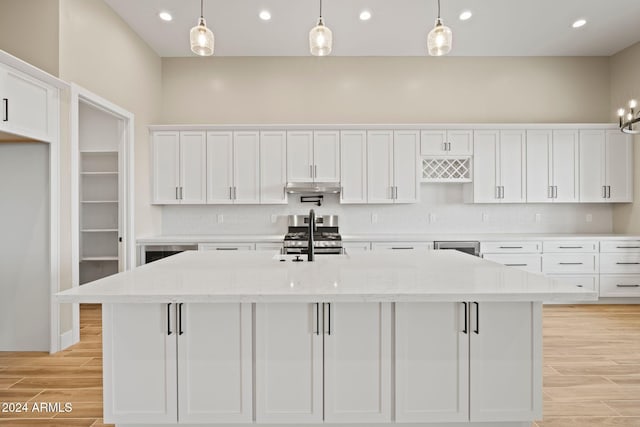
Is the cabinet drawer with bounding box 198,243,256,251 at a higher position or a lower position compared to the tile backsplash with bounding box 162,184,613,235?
lower

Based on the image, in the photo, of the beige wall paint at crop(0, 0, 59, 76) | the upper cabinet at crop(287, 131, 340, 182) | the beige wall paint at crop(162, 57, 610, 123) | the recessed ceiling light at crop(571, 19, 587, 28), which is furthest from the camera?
the beige wall paint at crop(162, 57, 610, 123)

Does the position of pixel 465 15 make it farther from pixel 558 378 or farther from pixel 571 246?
pixel 558 378

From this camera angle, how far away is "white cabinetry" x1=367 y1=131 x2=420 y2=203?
17.3 ft

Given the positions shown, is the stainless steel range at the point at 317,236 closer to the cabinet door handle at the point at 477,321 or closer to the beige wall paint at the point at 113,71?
the beige wall paint at the point at 113,71

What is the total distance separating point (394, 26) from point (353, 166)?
5.84 feet

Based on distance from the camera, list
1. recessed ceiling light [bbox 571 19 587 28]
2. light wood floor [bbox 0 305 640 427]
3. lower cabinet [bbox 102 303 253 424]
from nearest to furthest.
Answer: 1. lower cabinet [bbox 102 303 253 424]
2. light wood floor [bbox 0 305 640 427]
3. recessed ceiling light [bbox 571 19 587 28]

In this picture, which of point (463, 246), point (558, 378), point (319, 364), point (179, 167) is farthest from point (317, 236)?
point (319, 364)

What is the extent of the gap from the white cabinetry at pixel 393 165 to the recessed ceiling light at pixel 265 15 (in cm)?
189

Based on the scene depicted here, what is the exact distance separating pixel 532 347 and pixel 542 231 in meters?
4.19

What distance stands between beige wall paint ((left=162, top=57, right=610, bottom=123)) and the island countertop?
11.2ft

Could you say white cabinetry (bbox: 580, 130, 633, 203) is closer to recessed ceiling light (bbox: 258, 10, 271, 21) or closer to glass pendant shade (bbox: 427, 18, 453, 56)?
glass pendant shade (bbox: 427, 18, 453, 56)

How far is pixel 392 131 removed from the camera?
17.3 ft

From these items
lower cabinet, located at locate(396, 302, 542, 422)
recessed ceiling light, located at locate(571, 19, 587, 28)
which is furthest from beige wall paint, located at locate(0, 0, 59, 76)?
recessed ceiling light, located at locate(571, 19, 587, 28)

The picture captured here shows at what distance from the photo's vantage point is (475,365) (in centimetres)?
203
